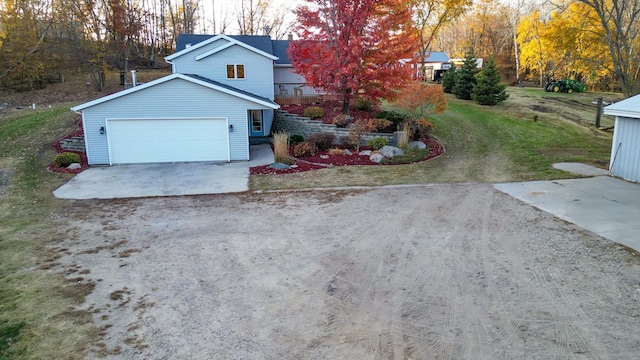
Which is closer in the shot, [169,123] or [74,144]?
[169,123]

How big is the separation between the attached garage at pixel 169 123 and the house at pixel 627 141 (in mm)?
12421

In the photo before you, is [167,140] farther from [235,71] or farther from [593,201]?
[593,201]

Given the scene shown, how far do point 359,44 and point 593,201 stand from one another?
10927 mm

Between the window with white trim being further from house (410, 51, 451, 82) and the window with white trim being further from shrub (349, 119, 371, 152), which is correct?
house (410, 51, 451, 82)

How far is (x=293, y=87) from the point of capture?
26094 mm

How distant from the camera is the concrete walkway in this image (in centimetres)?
874

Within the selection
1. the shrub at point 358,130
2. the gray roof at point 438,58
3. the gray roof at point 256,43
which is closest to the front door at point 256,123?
the gray roof at point 256,43

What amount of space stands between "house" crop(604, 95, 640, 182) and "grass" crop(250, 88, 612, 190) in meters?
1.52

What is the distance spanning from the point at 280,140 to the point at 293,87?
10.6 m

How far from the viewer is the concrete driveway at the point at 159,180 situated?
504 inches

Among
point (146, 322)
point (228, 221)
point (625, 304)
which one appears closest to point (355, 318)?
point (146, 322)

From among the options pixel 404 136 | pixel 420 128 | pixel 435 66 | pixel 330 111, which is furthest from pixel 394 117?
pixel 435 66

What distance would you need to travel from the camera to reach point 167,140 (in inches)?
676

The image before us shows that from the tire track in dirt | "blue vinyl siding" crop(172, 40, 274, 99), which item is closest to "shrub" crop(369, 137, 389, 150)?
"blue vinyl siding" crop(172, 40, 274, 99)
